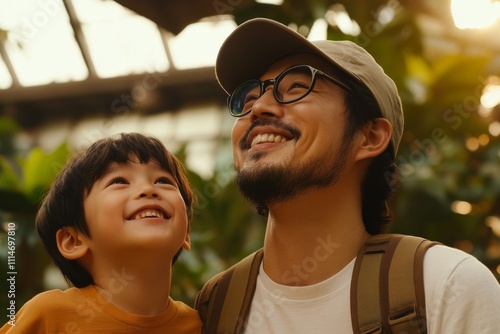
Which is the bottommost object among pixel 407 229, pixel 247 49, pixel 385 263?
pixel 407 229

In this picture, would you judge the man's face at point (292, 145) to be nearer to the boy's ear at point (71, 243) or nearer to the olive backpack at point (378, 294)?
the olive backpack at point (378, 294)

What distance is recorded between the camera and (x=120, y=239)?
1787 mm

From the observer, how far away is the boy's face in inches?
70.2

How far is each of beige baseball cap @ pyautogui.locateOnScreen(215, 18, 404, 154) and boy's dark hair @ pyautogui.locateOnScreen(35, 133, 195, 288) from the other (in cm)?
34

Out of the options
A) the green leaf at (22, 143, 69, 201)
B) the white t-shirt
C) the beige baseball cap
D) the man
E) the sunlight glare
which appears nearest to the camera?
the white t-shirt

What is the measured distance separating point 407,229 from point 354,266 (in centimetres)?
234

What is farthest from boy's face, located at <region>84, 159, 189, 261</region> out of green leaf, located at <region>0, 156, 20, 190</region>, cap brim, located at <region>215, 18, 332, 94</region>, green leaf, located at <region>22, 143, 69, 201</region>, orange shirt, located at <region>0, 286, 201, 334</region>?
green leaf, located at <region>0, 156, 20, 190</region>

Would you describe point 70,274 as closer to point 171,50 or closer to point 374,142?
point 374,142

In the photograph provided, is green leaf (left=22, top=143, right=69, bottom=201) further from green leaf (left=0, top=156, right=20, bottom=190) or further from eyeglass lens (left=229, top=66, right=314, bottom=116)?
eyeglass lens (left=229, top=66, right=314, bottom=116)

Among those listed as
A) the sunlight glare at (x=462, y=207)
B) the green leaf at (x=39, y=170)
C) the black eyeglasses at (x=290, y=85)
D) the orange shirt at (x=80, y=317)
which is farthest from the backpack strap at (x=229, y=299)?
the sunlight glare at (x=462, y=207)

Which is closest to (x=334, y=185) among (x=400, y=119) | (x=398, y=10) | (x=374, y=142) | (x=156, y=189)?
(x=374, y=142)

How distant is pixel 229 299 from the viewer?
195 cm

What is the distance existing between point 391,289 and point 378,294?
3 cm

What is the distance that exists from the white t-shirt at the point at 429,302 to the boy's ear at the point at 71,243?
46cm
